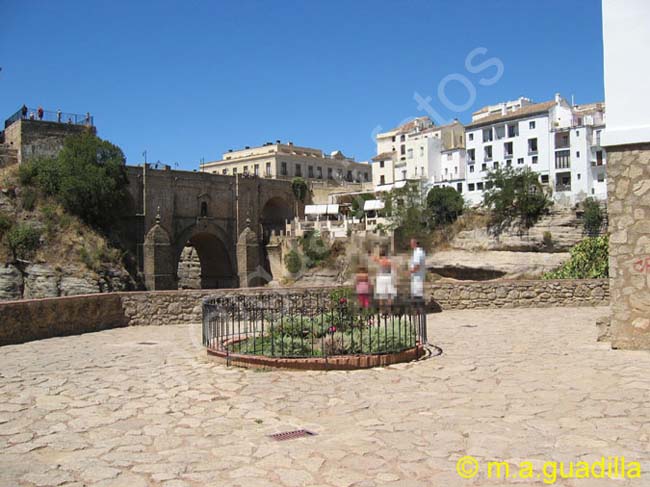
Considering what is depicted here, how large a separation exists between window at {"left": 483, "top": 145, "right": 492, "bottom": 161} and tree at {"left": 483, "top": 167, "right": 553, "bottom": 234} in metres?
10.5

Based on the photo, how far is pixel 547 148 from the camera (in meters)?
52.8

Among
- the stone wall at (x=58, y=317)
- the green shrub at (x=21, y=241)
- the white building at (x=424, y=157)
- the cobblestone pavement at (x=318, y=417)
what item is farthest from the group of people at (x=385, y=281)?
the white building at (x=424, y=157)

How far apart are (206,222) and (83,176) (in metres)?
12.1

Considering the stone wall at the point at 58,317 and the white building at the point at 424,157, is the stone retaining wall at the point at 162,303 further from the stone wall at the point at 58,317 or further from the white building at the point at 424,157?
the white building at the point at 424,157

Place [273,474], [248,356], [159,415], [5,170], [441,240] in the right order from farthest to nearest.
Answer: [441,240] < [5,170] < [248,356] < [159,415] < [273,474]

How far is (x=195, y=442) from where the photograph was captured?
570cm

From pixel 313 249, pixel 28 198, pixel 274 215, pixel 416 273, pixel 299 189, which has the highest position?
pixel 299 189

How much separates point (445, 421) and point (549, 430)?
3.24 feet

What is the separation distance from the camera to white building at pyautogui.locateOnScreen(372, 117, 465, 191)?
204ft

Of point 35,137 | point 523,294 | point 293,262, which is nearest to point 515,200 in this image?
point 293,262

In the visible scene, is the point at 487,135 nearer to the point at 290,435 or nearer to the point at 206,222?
the point at 206,222

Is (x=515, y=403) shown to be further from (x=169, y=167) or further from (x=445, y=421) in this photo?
(x=169, y=167)

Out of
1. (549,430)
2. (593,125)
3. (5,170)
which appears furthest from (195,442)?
(593,125)

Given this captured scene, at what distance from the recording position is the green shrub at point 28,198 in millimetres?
40713
